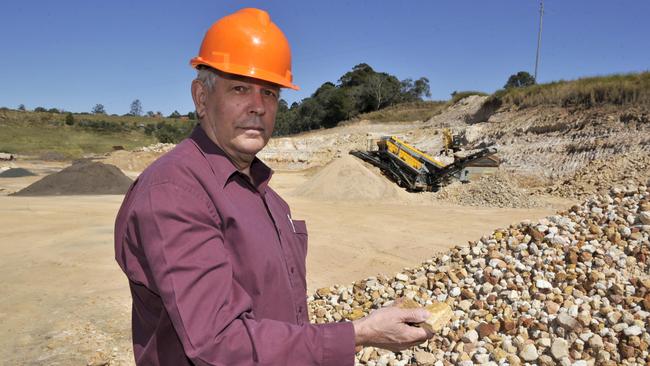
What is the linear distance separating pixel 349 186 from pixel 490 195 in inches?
156

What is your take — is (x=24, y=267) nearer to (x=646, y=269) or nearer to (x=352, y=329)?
(x=352, y=329)

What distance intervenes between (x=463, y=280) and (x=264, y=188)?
128 inches

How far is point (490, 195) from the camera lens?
39.6ft

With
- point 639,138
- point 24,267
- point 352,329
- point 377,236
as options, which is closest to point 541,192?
point 639,138

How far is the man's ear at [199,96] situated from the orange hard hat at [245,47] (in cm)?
6

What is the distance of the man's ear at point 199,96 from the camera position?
1.39m

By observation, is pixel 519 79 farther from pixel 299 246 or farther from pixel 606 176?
pixel 299 246

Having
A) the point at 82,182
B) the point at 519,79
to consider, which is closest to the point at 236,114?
the point at 82,182

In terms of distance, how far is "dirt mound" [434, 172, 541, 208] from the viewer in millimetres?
11750

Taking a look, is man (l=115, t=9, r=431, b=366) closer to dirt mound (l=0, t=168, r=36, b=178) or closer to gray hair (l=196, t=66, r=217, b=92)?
gray hair (l=196, t=66, r=217, b=92)

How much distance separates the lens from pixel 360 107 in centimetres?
4469

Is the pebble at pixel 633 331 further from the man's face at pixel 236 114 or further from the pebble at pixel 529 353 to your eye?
the man's face at pixel 236 114

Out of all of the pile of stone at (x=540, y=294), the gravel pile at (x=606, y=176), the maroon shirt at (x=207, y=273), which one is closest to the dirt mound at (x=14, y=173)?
the pile of stone at (x=540, y=294)

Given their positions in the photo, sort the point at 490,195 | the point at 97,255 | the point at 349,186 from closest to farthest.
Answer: the point at 97,255 < the point at 490,195 < the point at 349,186
